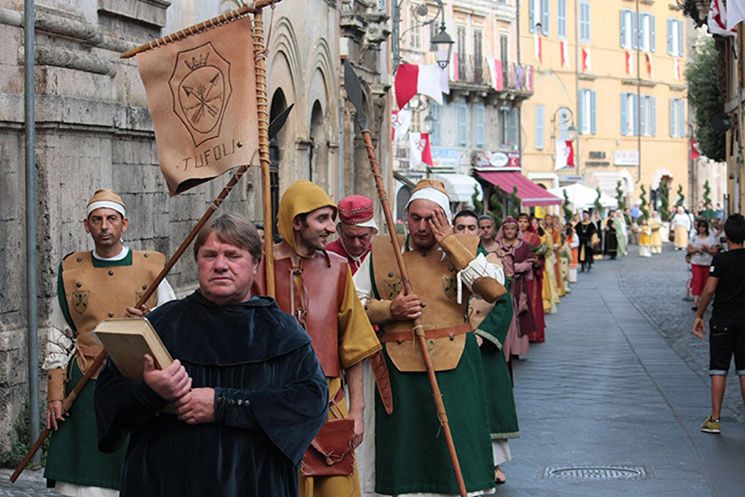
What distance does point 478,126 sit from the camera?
5681 cm

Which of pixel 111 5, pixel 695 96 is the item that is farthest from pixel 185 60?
pixel 695 96

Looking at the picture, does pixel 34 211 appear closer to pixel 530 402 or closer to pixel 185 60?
pixel 185 60

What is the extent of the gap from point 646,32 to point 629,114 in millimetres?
4094

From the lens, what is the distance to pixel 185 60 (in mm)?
6906

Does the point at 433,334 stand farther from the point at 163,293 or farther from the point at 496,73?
the point at 496,73

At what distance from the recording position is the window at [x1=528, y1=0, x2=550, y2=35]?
6162cm

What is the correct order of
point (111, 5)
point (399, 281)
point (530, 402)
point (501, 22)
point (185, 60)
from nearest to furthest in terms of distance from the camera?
1. point (185, 60)
2. point (399, 281)
3. point (111, 5)
4. point (530, 402)
5. point (501, 22)

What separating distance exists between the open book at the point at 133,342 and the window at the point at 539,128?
58749 mm

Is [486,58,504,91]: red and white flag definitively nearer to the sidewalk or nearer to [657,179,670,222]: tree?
[657,179,670,222]: tree

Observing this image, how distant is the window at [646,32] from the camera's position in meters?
71.1

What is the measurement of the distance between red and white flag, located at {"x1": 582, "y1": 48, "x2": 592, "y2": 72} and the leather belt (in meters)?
59.4

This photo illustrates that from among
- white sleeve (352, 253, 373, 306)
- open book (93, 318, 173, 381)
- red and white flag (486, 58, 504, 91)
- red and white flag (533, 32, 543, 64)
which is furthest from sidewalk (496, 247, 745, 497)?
red and white flag (533, 32, 543, 64)

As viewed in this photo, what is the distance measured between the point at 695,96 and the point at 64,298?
37165 millimetres

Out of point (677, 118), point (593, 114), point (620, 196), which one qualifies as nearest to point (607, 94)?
point (593, 114)
